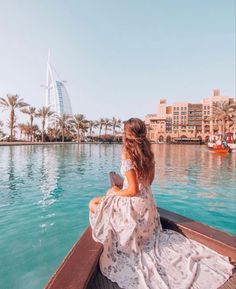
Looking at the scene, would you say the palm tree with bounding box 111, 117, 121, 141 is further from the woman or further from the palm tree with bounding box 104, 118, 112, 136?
the woman

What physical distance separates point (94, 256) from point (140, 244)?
0.56m

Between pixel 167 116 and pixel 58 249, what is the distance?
342 feet

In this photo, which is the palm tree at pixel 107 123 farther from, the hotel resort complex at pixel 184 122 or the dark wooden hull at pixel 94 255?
the dark wooden hull at pixel 94 255

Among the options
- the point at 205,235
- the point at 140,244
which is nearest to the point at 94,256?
the point at 140,244

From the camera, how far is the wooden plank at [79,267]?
5.17 feet

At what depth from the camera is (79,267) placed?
178 centimetres

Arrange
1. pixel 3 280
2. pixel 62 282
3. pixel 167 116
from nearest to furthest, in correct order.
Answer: pixel 62 282 → pixel 3 280 → pixel 167 116

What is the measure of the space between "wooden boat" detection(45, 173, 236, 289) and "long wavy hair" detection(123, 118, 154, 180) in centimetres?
89

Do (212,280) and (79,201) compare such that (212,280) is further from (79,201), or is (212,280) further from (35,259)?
(79,201)

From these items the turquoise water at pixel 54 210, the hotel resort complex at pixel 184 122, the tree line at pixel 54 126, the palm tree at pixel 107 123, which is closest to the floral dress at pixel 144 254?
the turquoise water at pixel 54 210

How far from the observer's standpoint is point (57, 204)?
642cm

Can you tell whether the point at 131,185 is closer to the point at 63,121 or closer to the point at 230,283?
the point at 230,283

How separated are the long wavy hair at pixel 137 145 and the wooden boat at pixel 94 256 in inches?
34.8

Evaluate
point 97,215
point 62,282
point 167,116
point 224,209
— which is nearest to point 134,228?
point 97,215
